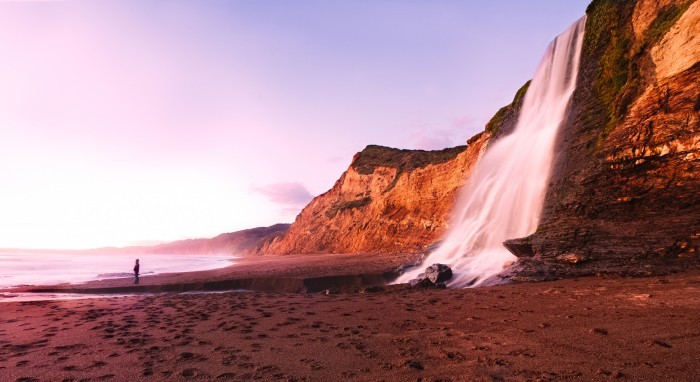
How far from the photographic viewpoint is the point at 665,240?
966 centimetres

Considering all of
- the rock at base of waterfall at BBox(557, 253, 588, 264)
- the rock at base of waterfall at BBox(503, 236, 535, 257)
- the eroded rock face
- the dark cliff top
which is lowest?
the rock at base of waterfall at BBox(557, 253, 588, 264)

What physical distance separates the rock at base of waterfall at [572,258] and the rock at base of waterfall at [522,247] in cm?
113

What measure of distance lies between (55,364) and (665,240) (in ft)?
43.5

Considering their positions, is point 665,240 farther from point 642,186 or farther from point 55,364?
point 55,364

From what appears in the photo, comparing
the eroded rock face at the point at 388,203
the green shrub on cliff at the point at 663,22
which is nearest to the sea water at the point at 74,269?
the eroded rock face at the point at 388,203

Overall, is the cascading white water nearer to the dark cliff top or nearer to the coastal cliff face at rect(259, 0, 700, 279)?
the coastal cliff face at rect(259, 0, 700, 279)

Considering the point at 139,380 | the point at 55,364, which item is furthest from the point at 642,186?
the point at 55,364

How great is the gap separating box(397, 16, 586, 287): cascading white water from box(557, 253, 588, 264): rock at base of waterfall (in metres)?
2.47

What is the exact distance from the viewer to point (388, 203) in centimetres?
4112

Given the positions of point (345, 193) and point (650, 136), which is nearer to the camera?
point (650, 136)

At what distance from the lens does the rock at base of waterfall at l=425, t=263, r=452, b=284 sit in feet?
42.7

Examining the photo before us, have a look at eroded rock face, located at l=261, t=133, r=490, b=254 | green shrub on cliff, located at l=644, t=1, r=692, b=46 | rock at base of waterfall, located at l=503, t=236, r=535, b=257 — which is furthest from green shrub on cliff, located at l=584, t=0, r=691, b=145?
eroded rock face, located at l=261, t=133, r=490, b=254

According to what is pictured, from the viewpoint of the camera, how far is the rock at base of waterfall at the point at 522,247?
39.6 feet

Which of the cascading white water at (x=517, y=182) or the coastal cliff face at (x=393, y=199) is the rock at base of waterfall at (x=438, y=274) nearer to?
the cascading white water at (x=517, y=182)
